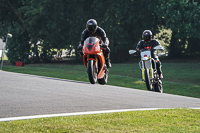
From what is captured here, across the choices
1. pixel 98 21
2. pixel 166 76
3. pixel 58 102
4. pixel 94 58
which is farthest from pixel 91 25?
pixel 98 21

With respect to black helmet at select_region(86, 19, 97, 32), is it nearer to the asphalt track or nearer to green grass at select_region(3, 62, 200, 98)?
the asphalt track

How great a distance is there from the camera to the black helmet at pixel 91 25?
811 centimetres

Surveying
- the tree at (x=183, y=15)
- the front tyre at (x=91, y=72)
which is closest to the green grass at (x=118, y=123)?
the front tyre at (x=91, y=72)

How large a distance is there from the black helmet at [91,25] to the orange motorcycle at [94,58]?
8.9 inches

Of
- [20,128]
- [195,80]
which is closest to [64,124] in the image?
[20,128]

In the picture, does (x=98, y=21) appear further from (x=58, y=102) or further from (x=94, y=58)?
(x=94, y=58)

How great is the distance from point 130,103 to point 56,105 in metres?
2.85

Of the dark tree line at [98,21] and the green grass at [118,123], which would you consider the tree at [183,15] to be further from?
the green grass at [118,123]

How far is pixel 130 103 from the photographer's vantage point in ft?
41.3

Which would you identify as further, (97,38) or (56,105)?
(56,105)

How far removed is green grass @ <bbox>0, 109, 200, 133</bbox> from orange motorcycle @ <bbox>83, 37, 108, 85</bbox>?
1.35 metres

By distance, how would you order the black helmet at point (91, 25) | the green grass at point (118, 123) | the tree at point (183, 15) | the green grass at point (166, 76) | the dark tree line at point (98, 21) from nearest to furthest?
the black helmet at point (91, 25) → the green grass at point (118, 123) → the green grass at point (166, 76) → the tree at point (183, 15) → the dark tree line at point (98, 21)

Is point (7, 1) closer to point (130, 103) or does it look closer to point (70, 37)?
point (70, 37)

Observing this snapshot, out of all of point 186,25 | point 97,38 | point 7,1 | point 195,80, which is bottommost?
point 195,80
